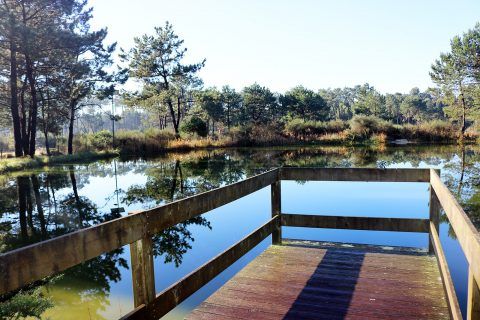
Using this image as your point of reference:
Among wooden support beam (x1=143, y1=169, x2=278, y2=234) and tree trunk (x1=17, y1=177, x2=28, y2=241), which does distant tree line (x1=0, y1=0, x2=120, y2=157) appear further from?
wooden support beam (x1=143, y1=169, x2=278, y2=234)

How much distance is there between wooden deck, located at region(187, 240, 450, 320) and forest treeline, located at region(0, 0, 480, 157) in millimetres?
22659

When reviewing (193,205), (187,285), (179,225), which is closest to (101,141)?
(179,225)

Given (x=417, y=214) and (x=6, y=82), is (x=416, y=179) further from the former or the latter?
(x=6, y=82)

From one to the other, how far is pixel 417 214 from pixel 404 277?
6379 millimetres

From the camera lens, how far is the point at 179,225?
8906 mm

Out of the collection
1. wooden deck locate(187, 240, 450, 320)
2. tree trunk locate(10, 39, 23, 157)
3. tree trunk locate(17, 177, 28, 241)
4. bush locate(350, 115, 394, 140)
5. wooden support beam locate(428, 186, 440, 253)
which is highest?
tree trunk locate(10, 39, 23, 157)

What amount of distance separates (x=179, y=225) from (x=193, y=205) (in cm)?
627

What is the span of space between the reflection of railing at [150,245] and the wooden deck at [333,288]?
0.27 metres

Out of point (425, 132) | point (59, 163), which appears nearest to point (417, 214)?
point (59, 163)

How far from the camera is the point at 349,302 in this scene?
3107mm

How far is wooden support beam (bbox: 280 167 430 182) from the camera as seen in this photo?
164 inches

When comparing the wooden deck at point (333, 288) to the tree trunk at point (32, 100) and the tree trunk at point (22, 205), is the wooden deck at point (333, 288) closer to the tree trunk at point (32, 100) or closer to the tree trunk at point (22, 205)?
the tree trunk at point (22, 205)

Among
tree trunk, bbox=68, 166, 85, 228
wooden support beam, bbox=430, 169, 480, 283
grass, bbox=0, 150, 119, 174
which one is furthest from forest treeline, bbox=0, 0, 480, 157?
wooden support beam, bbox=430, 169, 480, 283

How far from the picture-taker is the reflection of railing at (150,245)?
5.06 feet
